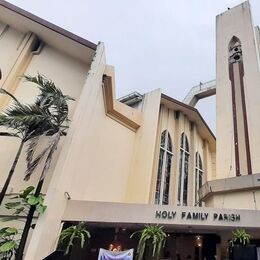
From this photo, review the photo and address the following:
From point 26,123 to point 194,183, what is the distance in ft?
35.4

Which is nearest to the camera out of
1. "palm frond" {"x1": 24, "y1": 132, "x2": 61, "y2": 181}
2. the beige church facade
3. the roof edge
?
"palm frond" {"x1": 24, "y1": 132, "x2": 61, "y2": 181}

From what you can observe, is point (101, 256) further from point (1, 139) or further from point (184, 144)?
point (184, 144)

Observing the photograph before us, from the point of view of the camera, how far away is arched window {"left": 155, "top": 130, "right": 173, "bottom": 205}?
529 inches

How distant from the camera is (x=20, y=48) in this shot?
11750mm

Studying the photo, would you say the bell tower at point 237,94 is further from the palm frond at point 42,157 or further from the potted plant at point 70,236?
the palm frond at point 42,157

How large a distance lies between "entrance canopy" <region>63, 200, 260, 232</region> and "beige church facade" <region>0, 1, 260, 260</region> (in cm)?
3

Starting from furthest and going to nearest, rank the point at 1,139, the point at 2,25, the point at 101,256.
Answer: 1. the point at 2,25
2. the point at 1,139
3. the point at 101,256

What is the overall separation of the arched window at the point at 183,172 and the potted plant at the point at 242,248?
6901 mm

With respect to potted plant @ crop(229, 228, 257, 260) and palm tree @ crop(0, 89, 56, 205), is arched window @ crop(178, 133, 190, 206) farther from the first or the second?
palm tree @ crop(0, 89, 56, 205)

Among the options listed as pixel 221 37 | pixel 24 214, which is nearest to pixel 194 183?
pixel 221 37

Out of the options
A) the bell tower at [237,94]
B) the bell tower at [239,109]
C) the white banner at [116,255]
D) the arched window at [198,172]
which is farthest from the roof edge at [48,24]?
the arched window at [198,172]

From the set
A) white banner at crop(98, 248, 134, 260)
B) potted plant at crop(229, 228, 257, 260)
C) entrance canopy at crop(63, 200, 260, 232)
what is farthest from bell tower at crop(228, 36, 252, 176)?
white banner at crop(98, 248, 134, 260)

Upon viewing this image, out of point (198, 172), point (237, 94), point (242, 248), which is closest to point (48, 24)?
point (237, 94)

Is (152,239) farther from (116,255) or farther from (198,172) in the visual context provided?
(198,172)
